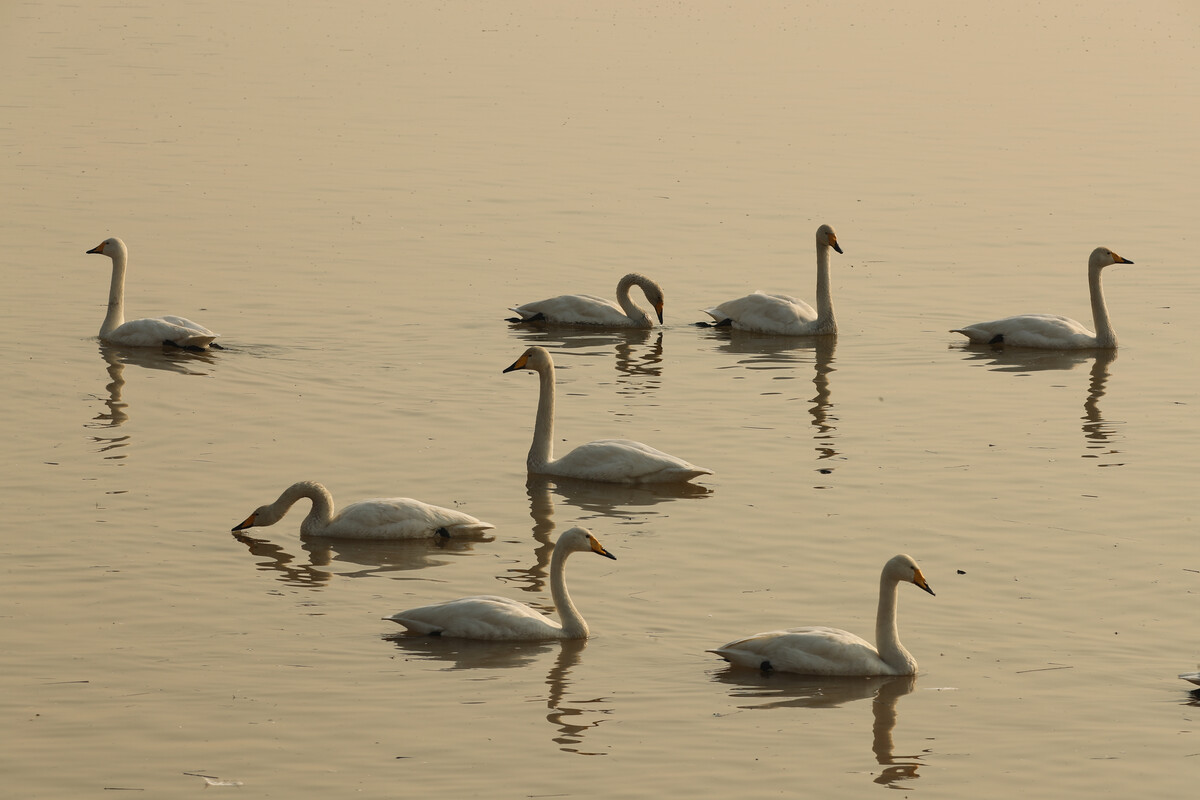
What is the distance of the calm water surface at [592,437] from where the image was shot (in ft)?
34.5

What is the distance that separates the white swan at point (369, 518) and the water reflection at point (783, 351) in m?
5.65

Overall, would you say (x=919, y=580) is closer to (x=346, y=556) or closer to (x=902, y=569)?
(x=902, y=569)

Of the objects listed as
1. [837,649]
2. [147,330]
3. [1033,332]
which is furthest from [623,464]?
[1033,332]

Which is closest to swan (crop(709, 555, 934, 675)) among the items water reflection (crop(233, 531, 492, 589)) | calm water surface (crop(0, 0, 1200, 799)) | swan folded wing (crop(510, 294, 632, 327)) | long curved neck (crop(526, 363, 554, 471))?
calm water surface (crop(0, 0, 1200, 799))

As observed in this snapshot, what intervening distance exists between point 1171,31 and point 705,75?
17803mm

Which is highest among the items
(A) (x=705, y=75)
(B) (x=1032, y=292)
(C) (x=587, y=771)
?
(A) (x=705, y=75)

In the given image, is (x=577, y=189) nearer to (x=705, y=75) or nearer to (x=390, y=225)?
(x=390, y=225)

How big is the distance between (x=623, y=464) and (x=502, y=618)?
13.0 ft

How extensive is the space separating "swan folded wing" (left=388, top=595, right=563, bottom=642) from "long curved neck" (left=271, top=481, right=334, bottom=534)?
7.17ft

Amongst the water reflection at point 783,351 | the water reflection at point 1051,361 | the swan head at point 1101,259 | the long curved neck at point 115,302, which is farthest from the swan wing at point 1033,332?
the long curved neck at point 115,302

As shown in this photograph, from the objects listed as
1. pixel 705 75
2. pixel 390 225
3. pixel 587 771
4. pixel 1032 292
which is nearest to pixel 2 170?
pixel 390 225

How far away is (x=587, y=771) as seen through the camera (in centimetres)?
1002

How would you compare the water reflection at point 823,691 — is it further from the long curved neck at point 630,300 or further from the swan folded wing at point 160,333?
the long curved neck at point 630,300

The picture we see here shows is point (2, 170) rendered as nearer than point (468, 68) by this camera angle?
Yes
